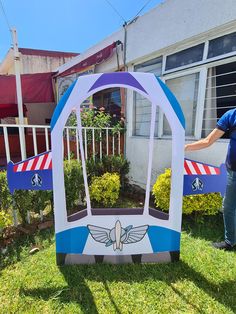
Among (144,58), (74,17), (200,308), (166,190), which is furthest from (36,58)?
(200,308)

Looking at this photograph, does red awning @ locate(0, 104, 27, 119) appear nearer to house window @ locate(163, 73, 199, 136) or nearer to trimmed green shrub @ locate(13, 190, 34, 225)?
trimmed green shrub @ locate(13, 190, 34, 225)

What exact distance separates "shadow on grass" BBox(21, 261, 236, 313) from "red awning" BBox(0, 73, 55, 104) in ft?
24.7

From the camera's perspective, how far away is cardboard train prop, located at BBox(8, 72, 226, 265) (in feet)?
7.99

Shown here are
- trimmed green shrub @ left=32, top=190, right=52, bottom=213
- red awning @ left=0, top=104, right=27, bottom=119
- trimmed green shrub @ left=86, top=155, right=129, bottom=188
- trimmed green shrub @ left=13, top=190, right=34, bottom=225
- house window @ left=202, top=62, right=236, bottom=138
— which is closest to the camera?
trimmed green shrub @ left=13, top=190, right=34, bottom=225

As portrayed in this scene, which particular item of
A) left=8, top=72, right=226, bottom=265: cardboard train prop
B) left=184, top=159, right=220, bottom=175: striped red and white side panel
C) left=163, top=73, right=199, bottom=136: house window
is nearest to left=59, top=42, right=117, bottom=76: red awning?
left=163, top=73, right=199, bottom=136: house window

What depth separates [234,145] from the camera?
258 centimetres

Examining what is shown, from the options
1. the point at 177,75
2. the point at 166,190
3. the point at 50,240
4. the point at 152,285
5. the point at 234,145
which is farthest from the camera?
the point at 177,75

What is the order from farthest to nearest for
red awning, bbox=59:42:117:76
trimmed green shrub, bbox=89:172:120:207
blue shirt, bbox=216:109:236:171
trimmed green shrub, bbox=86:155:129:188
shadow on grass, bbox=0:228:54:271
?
red awning, bbox=59:42:117:76 → trimmed green shrub, bbox=86:155:129:188 → trimmed green shrub, bbox=89:172:120:207 → shadow on grass, bbox=0:228:54:271 → blue shirt, bbox=216:109:236:171

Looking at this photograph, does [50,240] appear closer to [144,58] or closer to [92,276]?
[92,276]

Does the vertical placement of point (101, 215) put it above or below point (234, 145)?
below

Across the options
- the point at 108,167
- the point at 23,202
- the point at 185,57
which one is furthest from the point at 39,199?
the point at 185,57

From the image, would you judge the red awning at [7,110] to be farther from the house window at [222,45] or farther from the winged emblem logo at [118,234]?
the winged emblem logo at [118,234]

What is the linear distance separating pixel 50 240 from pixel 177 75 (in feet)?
12.9

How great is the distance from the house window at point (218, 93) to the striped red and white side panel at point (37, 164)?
3.01 meters
